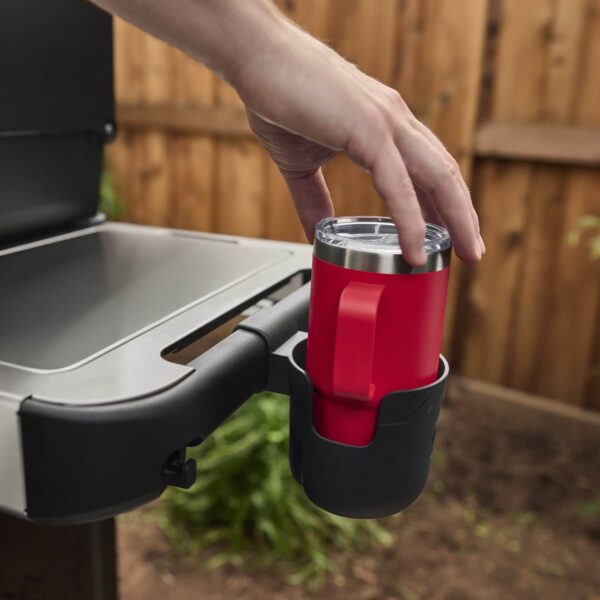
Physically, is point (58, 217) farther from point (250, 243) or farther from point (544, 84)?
point (544, 84)

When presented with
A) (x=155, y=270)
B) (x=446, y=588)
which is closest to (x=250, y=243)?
(x=155, y=270)

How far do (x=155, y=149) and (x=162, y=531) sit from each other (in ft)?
5.50

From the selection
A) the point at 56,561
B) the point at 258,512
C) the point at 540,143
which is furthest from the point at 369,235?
the point at 540,143

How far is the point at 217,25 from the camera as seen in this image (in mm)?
431

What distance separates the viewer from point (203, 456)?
6.48ft

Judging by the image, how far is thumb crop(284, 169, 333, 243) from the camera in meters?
0.62

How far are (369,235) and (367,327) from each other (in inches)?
5.8

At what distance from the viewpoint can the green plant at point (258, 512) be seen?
5.78 ft

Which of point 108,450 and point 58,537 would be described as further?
point 58,537

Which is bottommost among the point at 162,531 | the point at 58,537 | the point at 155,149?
the point at 162,531

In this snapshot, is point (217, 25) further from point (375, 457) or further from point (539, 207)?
point (539, 207)

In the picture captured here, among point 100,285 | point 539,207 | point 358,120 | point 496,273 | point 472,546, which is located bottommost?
point 472,546

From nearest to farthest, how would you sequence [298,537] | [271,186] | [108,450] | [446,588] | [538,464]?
[108,450], [446,588], [298,537], [538,464], [271,186]

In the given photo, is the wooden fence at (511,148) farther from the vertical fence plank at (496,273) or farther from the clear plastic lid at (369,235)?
the clear plastic lid at (369,235)
